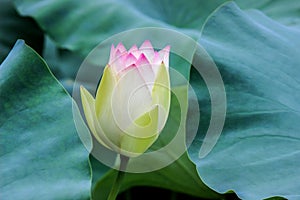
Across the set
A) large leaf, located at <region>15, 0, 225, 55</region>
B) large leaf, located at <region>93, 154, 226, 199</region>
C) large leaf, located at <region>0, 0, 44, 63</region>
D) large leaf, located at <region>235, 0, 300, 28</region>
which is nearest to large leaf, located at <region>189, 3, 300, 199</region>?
large leaf, located at <region>93, 154, 226, 199</region>

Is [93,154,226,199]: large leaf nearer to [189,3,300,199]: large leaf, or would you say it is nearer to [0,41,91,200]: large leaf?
[189,3,300,199]: large leaf

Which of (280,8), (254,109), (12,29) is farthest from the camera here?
(12,29)

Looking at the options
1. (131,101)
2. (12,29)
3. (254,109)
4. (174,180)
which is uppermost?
(131,101)

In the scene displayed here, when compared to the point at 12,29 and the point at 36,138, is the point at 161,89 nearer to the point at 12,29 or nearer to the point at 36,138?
the point at 36,138

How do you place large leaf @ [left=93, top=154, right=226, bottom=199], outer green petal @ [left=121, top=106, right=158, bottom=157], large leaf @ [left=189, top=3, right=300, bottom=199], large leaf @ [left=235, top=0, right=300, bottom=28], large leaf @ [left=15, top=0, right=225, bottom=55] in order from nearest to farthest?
1. outer green petal @ [left=121, top=106, right=158, bottom=157]
2. large leaf @ [left=189, top=3, right=300, bottom=199]
3. large leaf @ [left=93, top=154, right=226, bottom=199]
4. large leaf @ [left=235, top=0, right=300, bottom=28]
5. large leaf @ [left=15, top=0, right=225, bottom=55]

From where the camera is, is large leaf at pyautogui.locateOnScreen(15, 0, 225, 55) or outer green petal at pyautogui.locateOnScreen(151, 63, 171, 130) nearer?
outer green petal at pyautogui.locateOnScreen(151, 63, 171, 130)

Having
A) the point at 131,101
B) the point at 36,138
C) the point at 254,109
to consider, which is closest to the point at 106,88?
the point at 131,101

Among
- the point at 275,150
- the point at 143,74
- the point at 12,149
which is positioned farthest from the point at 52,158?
the point at 275,150
